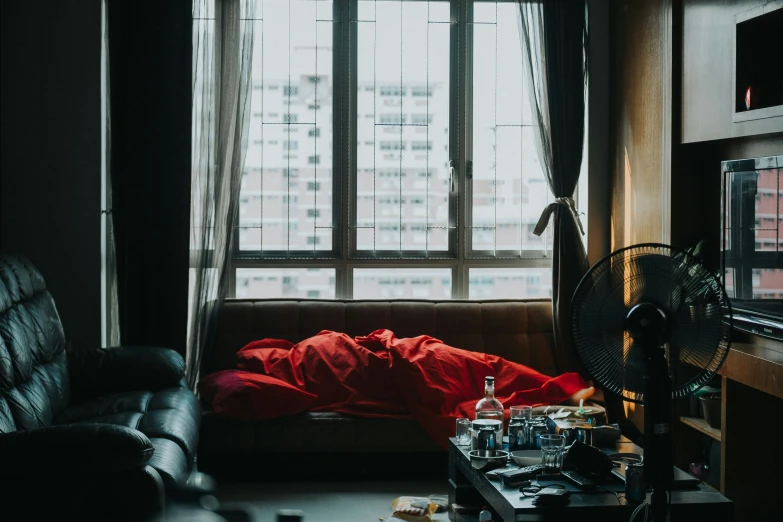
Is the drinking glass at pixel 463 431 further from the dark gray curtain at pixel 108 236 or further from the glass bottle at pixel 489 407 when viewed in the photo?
the dark gray curtain at pixel 108 236

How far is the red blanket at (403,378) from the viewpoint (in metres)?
3.89

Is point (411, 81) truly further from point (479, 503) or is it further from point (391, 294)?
point (479, 503)

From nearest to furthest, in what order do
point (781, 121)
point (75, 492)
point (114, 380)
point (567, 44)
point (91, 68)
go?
point (75, 492)
point (781, 121)
point (114, 380)
point (91, 68)
point (567, 44)

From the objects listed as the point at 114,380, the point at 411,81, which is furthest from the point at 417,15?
the point at 114,380

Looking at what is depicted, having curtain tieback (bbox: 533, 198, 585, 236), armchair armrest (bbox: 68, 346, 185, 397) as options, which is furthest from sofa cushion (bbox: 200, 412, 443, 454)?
curtain tieback (bbox: 533, 198, 585, 236)

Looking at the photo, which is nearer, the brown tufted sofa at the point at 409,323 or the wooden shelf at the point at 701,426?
the wooden shelf at the point at 701,426

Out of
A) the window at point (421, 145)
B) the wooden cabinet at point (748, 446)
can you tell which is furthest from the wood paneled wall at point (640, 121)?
the window at point (421, 145)

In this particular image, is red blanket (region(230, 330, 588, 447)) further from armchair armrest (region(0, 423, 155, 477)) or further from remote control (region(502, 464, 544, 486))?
armchair armrest (region(0, 423, 155, 477))

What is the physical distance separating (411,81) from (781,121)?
7.27ft

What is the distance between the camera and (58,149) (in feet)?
14.1

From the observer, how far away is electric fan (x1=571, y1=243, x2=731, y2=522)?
6.81ft

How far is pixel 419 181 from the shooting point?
4824 millimetres

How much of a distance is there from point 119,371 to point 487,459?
1800mm

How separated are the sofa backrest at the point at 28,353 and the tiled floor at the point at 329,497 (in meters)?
0.86
